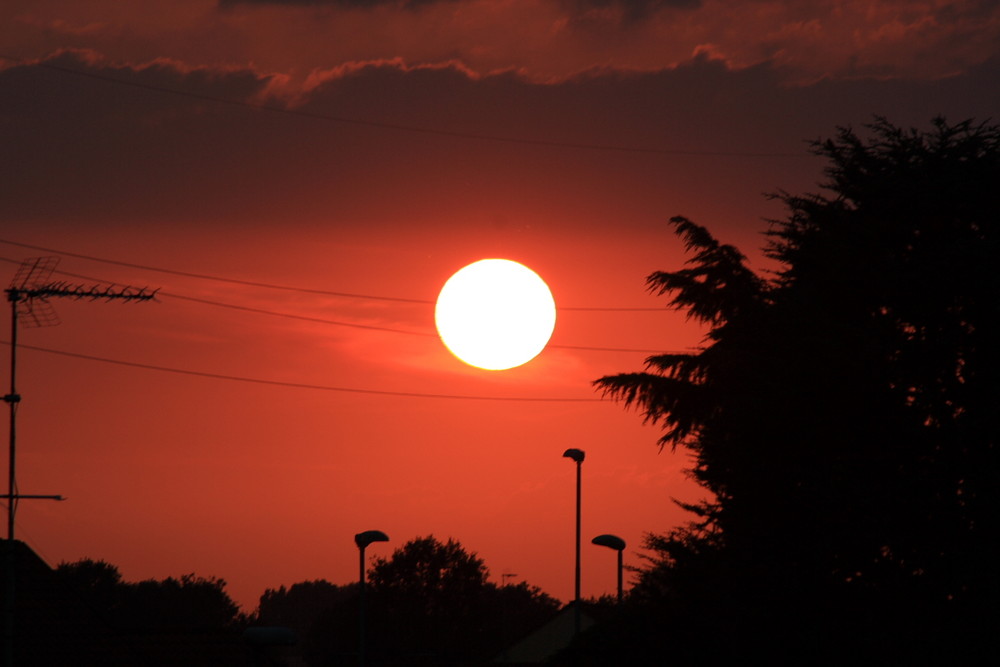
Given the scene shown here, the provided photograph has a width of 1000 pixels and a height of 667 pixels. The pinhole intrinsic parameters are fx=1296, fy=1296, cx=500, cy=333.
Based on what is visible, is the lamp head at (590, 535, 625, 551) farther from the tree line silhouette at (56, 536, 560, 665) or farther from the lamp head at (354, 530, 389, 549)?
the tree line silhouette at (56, 536, 560, 665)

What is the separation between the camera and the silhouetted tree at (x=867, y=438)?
2736 cm

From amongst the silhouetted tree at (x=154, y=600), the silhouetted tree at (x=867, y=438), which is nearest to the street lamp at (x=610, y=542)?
the silhouetted tree at (x=867, y=438)

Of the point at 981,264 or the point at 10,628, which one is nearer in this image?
the point at 981,264

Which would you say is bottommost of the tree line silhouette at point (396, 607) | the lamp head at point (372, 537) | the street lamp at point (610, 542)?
the lamp head at point (372, 537)

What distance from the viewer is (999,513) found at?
27.3 m

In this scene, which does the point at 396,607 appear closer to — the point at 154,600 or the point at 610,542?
the point at 154,600

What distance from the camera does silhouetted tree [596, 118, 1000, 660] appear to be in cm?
2736

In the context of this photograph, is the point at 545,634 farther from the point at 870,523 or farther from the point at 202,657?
the point at 870,523

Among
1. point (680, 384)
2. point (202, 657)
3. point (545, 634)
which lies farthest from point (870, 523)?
point (545, 634)

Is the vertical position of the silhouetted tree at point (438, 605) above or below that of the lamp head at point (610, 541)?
above

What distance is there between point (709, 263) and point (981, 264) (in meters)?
7.99


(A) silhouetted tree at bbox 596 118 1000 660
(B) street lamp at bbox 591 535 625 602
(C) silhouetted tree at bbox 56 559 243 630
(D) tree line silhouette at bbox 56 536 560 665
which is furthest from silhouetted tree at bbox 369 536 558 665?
(A) silhouetted tree at bbox 596 118 1000 660

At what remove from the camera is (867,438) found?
2841cm

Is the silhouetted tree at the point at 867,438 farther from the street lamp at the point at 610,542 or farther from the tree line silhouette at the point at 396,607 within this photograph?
the tree line silhouette at the point at 396,607
